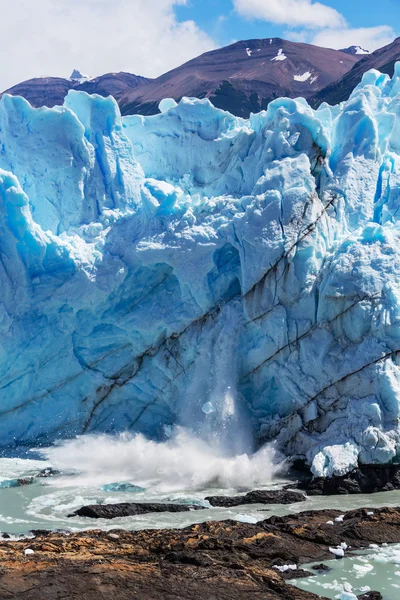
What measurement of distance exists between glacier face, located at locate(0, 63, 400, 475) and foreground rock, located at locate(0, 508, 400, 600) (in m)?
2.78

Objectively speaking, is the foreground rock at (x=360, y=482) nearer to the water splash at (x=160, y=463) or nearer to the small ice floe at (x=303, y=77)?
the water splash at (x=160, y=463)

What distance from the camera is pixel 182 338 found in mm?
13289

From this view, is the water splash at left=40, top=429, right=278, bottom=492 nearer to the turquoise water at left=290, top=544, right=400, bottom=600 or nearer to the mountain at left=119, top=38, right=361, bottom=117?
the turquoise water at left=290, top=544, right=400, bottom=600

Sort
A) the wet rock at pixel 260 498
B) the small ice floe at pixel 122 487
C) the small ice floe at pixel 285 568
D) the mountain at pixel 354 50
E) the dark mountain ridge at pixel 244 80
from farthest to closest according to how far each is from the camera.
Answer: the mountain at pixel 354 50, the dark mountain ridge at pixel 244 80, the small ice floe at pixel 122 487, the wet rock at pixel 260 498, the small ice floe at pixel 285 568

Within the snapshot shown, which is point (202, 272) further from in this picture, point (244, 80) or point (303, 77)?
point (303, 77)

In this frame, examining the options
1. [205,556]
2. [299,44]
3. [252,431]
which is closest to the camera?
[205,556]

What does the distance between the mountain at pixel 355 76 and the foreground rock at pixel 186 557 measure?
33457 millimetres

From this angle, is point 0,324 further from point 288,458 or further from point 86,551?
point 86,551

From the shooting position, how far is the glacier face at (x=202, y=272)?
11969 millimetres

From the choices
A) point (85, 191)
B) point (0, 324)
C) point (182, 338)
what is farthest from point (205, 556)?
point (85, 191)

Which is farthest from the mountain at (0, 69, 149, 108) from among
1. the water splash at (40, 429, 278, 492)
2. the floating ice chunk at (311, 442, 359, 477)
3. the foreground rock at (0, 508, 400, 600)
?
the foreground rock at (0, 508, 400, 600)

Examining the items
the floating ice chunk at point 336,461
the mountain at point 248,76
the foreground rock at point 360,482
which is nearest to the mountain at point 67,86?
the mountain at point 248,76

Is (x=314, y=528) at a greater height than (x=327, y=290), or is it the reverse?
(x=327, y=290)

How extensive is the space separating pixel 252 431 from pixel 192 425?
1.02 m
